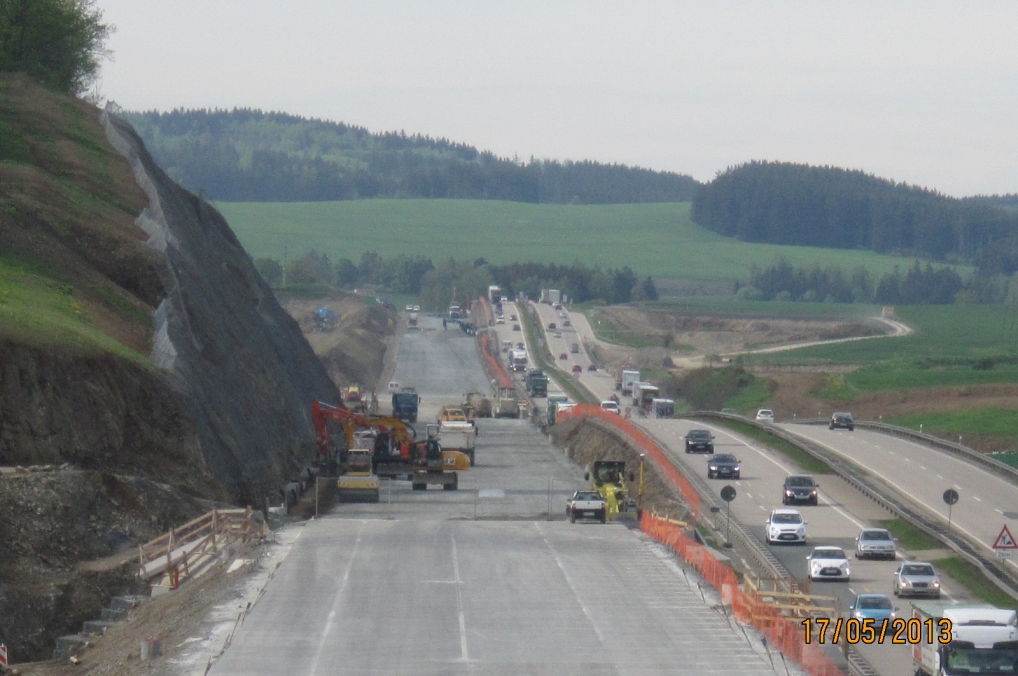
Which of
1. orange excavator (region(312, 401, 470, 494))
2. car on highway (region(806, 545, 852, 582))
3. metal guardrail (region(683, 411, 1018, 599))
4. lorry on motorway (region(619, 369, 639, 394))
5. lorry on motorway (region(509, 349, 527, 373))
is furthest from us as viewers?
lorry on motorway (region(509, 349, 527, 373))

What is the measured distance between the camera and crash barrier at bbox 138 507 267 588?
33125mm

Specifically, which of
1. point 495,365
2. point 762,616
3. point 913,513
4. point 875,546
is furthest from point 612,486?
point 495,365

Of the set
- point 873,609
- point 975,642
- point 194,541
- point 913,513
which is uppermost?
point 975,642

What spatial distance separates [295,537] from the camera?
3781 cm

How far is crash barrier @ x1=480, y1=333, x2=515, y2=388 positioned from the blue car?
90.2 meters

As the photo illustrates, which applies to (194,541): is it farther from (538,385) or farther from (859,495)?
(538,385)

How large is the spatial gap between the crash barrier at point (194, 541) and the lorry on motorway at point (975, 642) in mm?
16713

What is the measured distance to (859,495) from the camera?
59.5 meters

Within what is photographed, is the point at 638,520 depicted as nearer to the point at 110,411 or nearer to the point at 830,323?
the point at 110,411

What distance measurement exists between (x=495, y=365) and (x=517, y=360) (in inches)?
96.8

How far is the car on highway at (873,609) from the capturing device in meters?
30.4

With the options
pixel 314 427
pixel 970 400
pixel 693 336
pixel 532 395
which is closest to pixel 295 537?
pixel 314 427

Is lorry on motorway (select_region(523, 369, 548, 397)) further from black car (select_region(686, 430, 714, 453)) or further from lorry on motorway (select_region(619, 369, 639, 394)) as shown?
black car (select_region(686, 430, 714, 453))

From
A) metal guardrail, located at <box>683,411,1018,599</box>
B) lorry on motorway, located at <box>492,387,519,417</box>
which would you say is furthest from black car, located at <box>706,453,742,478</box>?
lorry on motorway, located at <box>492,387,519,417</box>
